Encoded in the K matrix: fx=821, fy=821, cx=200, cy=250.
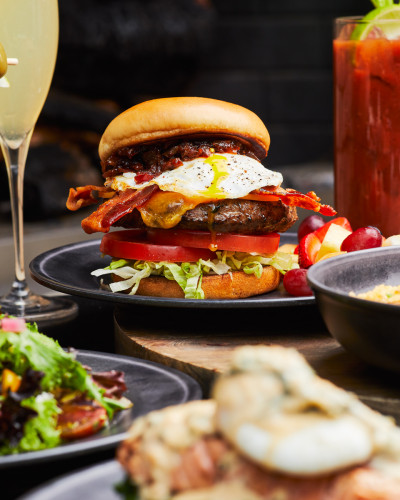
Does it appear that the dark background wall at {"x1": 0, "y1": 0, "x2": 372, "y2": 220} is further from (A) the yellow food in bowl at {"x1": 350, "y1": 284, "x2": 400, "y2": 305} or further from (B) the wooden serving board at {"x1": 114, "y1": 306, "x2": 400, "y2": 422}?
(A) the yellow food in bowl at {"x1": 350, "y1": 284, "x2": 400, "y2": 305}

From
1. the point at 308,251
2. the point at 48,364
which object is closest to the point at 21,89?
the point at 308,251

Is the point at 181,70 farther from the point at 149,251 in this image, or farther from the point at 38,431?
the point at 38,431

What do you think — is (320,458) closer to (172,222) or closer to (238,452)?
(238,452)

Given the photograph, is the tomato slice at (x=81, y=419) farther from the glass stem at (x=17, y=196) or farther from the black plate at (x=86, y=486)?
the glass stem at (x=17, y=196)

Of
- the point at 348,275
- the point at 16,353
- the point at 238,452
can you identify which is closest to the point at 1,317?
the point at 16,353

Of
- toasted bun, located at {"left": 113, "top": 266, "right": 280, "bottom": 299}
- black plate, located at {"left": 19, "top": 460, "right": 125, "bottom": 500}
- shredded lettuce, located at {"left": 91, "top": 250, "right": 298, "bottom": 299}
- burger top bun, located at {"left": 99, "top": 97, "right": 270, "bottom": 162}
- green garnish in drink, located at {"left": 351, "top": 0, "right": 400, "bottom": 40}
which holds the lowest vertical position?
toasted bun, located at {"left": 113, "top": 266, "right": 280, "bottom": 299}

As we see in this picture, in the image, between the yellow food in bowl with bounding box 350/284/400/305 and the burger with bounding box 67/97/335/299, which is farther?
the burger with bounding box 67/97/335/299

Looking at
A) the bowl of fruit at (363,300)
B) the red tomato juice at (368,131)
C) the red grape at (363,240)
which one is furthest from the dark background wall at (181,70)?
the bowl of fruit at (363,300)

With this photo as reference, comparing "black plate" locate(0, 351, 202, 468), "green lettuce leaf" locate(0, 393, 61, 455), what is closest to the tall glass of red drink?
"black plate" locate(0, 351, 202, 468)
